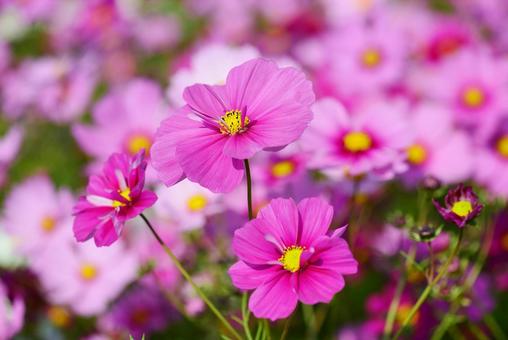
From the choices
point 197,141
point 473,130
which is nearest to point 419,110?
point 473,130

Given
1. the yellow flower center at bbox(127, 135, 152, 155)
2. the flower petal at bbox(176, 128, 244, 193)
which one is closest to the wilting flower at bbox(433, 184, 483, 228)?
the flower petal at bbox(176, 128, 244, 193)

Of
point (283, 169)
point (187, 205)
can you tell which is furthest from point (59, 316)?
point (283, 169)

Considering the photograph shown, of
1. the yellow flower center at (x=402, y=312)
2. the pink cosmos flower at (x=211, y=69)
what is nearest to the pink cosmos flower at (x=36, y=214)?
the pink cosmos flower at (x=211, y=69)

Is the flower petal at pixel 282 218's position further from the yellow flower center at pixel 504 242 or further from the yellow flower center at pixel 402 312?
the yellow flower center at pixel 504 242

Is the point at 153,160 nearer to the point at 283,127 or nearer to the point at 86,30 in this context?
the point at 283,127

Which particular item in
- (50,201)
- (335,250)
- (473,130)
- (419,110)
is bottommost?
(473,130)

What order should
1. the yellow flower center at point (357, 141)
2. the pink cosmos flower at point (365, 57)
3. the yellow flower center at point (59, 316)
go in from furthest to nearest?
the pink cosmos flower at point (365, 57) → the yellow flower center at point (59, 316) → the yellow flower center at point (357, 141)
